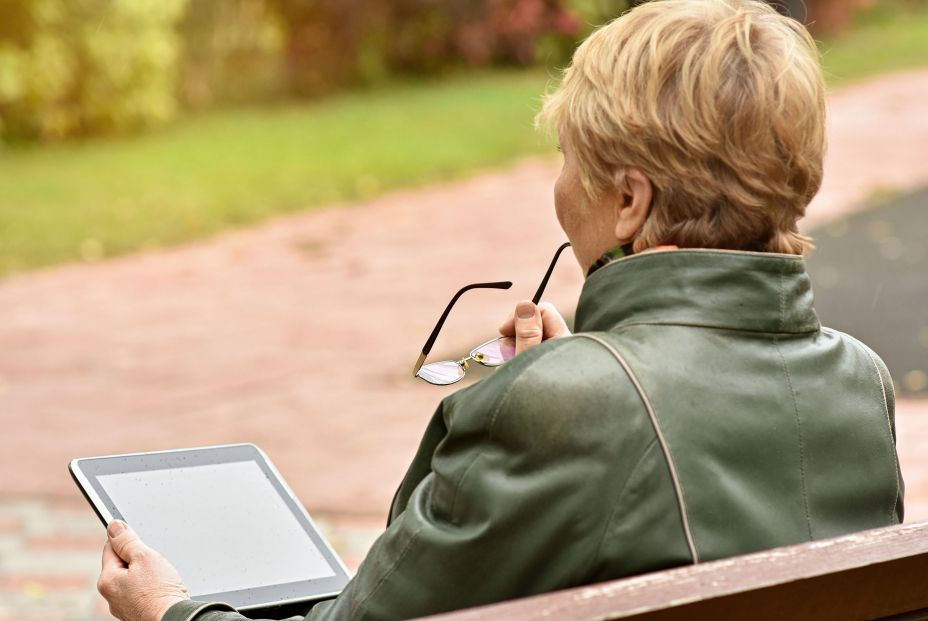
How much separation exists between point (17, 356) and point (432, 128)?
26.0 ft

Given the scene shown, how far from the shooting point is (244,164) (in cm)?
1344

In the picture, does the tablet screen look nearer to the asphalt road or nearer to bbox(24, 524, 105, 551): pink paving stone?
bbox(24, 524, 105, 551): pink paving stone

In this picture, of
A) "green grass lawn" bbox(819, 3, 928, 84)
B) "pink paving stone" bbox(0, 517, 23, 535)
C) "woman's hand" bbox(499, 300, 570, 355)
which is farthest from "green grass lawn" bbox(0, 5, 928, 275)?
"woman's hand" bbox(499, 300, 570, 355)

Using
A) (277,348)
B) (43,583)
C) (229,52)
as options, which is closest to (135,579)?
(43,583)

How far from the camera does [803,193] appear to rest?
163 cm

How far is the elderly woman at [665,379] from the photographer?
1.44 metres

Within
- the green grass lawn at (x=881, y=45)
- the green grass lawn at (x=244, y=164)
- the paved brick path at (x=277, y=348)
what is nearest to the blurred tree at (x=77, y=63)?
the green grass lawn at (x=244, y=164)

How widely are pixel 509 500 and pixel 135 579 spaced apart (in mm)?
602

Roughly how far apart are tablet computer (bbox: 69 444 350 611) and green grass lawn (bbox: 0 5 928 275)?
788 centimetres

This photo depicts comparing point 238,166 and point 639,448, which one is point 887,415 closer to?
point 639,448

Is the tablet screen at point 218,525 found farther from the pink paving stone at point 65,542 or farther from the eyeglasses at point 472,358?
the pink paving stone at point 65,542

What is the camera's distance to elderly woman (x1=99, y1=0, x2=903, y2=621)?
1.44 metres

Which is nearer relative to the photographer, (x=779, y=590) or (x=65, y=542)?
(x=779, y=590)

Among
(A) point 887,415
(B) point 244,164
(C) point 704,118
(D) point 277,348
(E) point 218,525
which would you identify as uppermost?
(C) point 704,118
